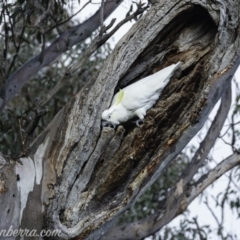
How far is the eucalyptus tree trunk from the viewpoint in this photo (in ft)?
10.2

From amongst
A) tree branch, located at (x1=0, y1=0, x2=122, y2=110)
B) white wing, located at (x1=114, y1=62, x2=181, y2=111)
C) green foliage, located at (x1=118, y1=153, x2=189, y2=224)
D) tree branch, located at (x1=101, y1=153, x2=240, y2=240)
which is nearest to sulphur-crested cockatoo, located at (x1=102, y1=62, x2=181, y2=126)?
white wing, located at (x1=114, y1=62, x2=181, y2=111)

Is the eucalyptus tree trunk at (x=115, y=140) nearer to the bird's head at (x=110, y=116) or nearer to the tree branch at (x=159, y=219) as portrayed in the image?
the bird's head at (x=110, y=116)

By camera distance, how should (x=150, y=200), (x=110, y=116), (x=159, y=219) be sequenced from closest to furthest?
(x=110, y=116) < (x=159, y=219) < (x=150, y=200)

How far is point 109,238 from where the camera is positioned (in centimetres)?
452

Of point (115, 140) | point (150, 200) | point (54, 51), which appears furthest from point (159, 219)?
point (150, 200)

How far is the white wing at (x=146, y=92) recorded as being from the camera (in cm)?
328

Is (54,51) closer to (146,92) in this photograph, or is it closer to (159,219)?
(159,219)

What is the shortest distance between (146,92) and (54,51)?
5.68 ft

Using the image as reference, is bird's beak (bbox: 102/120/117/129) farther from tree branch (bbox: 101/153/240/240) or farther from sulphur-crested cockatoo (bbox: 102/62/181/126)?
tree branch (bbox: 101/153/240/240)

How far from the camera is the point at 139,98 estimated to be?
3.27m

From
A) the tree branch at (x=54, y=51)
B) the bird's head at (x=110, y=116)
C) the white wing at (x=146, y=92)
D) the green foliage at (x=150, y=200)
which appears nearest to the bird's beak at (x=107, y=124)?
the bird's head at (x=110, y=116)

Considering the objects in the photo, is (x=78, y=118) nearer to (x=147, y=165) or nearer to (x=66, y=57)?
(x=147, y=165)

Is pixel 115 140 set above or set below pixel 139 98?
below

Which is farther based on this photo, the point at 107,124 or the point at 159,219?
the point at 159,219
